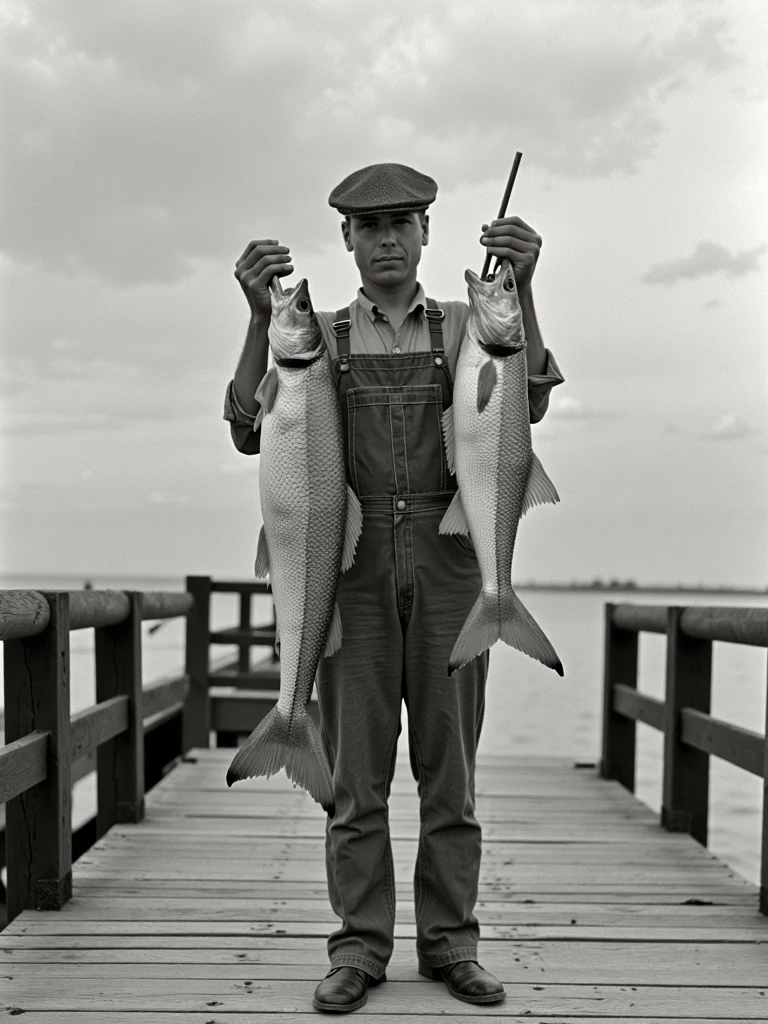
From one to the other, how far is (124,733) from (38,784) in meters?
1.38

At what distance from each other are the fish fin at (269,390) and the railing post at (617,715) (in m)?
4.47

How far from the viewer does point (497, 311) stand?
2.82m

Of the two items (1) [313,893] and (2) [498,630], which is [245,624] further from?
(2) [498,630]

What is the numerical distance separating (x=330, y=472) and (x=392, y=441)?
0.90 ft

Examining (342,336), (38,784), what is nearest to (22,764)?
(38,784)

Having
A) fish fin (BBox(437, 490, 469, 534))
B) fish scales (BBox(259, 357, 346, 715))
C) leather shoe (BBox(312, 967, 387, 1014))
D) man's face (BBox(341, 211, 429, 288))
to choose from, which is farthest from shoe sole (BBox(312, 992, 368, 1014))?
man's face (BBox(341, 211, 429, 288))

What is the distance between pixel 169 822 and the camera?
557 centimetres

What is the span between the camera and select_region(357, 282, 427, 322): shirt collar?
10.5 feet

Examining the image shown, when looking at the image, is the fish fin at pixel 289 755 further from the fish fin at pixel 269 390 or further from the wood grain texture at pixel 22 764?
the wood grain texture at pixel 22 764

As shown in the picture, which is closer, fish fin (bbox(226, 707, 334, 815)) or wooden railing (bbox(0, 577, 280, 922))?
fish fin (bbox(226, 707, 334, 815))

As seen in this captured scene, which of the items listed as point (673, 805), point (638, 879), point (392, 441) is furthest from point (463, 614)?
point (673, 805)

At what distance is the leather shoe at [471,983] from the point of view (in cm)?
309

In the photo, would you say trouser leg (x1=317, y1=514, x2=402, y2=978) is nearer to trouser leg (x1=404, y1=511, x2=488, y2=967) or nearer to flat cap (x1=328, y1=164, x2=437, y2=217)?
trouser leg (x1=404, y1=511, x2=488, y2=967)

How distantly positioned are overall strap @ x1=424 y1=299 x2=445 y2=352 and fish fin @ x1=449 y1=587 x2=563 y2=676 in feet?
2.51
